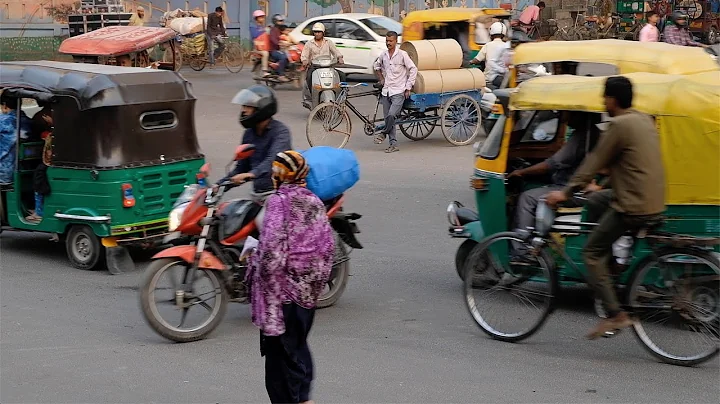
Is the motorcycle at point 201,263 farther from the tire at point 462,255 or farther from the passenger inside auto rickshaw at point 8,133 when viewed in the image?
the passenger inside auto rickshaw at point 8,133

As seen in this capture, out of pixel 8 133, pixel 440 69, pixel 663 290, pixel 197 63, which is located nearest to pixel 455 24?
pixel 440 69

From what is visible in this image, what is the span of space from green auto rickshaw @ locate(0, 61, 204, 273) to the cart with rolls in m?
5.94

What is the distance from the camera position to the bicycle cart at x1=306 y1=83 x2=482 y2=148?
598 inches

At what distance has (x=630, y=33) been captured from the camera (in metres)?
27.8

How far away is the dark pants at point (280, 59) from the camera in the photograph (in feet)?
69.3

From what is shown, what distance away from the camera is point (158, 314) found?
6.68 meters

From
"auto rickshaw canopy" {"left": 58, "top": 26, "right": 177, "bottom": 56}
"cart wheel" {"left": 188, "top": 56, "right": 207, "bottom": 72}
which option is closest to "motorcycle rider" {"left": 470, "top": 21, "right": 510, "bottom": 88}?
"auto rickshaw canopy" {"left": 58, "top": 26, "right": 177, "bottom": 56}

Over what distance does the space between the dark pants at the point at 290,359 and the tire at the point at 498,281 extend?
79.7 inches

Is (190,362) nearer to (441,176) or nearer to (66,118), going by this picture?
(66,118)

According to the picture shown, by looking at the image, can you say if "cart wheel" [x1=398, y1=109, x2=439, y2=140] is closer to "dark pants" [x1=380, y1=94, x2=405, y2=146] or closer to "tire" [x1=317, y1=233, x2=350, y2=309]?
"dark pants" [x1=380, y1=94, x2=405, y2=146]

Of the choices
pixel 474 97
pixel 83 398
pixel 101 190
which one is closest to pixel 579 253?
pixel 83 398

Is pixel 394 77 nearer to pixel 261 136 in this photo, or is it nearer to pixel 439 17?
pixel 439 17

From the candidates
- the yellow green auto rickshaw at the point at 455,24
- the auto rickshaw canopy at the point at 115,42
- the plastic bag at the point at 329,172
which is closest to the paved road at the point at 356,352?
the plastic bag at the point at 329,172

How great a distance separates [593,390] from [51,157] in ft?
18.2
